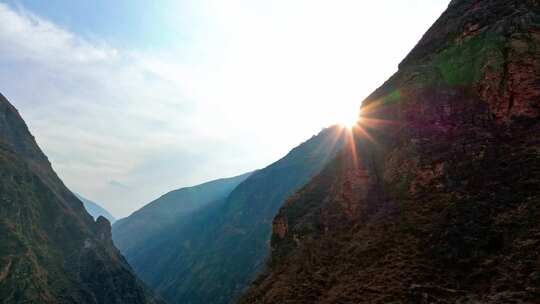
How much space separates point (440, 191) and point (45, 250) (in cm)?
14373

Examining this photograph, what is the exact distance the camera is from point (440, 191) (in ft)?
101

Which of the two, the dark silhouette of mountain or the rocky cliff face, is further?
the dark silhouette of mountain

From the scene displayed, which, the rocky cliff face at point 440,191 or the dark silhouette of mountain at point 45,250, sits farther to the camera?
the dark silhouette of mountain at point 45,250

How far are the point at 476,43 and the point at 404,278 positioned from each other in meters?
22.9

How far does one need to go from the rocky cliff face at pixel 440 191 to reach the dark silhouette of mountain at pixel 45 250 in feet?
345

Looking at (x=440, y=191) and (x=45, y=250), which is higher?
(x=45, y=250)

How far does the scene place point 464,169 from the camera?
30.8 meters

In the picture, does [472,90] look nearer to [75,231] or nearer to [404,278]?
[404,278]

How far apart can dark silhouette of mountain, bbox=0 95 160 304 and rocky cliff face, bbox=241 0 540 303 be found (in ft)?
345

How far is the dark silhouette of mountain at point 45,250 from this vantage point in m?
121

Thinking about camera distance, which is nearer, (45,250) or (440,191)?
(440,191)

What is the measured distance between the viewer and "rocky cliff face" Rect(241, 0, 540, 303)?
79.0ft

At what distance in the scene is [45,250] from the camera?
142625mm

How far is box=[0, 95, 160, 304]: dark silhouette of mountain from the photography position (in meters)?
121
